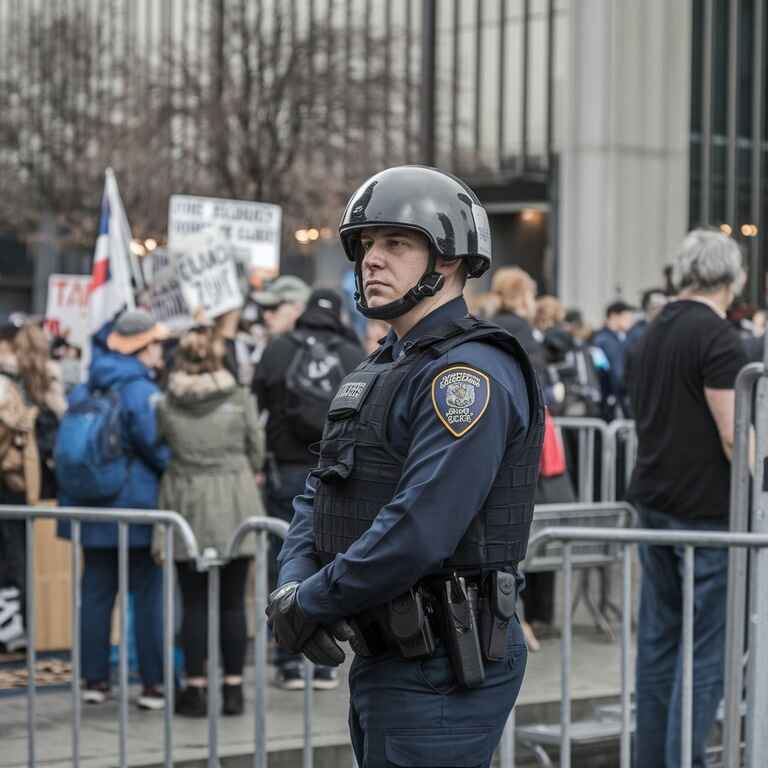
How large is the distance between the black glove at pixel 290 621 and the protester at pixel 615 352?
9763 mm

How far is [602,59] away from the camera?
32969 millimetres

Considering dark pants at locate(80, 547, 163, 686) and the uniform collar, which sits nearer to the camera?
the uniform collar

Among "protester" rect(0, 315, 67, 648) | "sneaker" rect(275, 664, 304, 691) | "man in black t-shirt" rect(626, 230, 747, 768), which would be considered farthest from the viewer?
"protester" rect(0, 315, 67, 648)

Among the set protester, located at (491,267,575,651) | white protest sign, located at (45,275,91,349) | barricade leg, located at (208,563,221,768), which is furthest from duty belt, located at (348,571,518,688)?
white protest sign, located at (45,275,91,349)

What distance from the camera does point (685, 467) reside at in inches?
251

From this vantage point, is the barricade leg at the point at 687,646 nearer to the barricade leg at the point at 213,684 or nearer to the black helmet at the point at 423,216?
the barricade leg at the point at 213,684

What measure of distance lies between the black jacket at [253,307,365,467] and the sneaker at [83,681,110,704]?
1461 millimetres

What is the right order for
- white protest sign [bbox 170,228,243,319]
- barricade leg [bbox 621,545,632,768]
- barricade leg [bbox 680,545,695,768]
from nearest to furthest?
1. barricade leg [bbox 680,545,695,768]
2. barricade leg [bbox 621,545,632,768]
3. white protest sign [bbox 170,228,243,319]

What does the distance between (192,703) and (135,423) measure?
1.31 meters

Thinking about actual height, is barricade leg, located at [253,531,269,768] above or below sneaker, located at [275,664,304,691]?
above

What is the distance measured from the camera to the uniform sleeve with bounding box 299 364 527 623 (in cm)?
346

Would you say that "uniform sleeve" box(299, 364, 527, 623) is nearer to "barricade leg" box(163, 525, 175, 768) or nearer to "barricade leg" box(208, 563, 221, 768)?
"barricade leg" box(208, 563, 221, 768)

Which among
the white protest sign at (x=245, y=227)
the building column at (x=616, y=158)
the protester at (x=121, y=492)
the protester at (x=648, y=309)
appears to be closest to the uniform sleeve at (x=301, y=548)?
the protester at (x=121, y=492)

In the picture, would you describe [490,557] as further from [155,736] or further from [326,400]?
[326,400]
